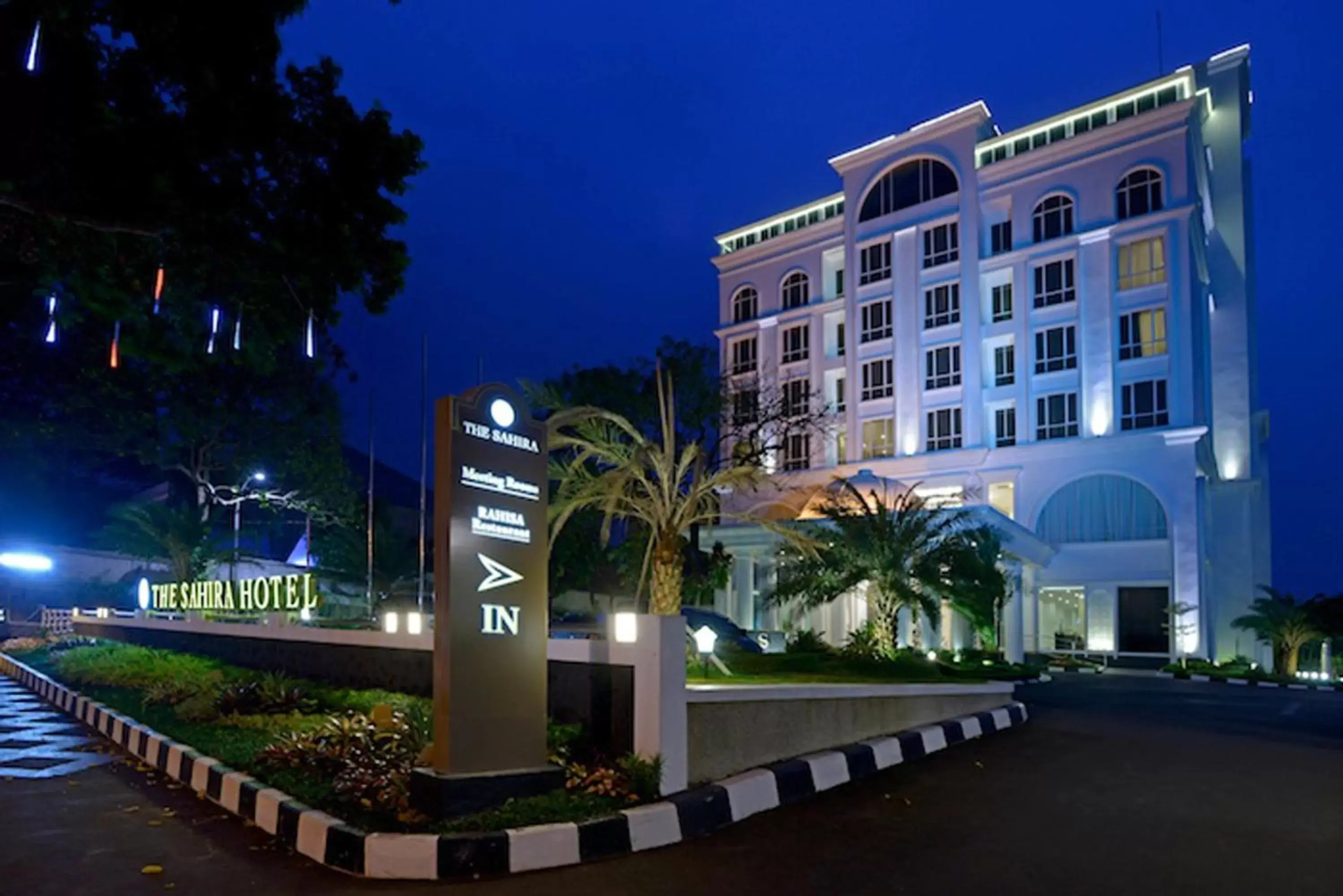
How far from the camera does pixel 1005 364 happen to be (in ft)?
133

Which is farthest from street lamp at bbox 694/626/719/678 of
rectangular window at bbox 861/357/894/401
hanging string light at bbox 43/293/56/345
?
rectangular window at bbox 861/357/894/401

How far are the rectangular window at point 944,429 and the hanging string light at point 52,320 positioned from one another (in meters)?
34.2

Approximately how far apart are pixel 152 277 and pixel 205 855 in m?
7.28

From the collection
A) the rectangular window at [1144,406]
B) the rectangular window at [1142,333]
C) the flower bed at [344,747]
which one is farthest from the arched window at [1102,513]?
the flower bed at [344,747]

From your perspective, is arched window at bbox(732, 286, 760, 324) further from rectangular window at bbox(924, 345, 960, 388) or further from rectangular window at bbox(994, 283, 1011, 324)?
rectangular window at bbox(994, 283, 1011, 324)

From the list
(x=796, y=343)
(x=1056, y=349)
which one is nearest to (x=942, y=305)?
(x=1056, y=349)

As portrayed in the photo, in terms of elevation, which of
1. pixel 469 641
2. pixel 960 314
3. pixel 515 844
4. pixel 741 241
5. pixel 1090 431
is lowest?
pixel 515 844

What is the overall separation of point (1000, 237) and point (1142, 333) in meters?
7.60

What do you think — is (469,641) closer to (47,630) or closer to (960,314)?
(47,630)

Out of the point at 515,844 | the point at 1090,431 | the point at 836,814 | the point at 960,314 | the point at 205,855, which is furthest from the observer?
the point at 960,314

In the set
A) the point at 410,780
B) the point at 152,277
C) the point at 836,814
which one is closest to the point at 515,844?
the point at 410,780

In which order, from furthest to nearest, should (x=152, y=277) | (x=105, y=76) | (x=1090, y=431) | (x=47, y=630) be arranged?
(x=1090, y=431)
(x=47, y=630)
(x=152, y=277)
(x=105, y=76)

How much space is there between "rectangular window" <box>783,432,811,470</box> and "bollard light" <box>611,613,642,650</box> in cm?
3839

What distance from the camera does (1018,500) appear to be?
125 ft
